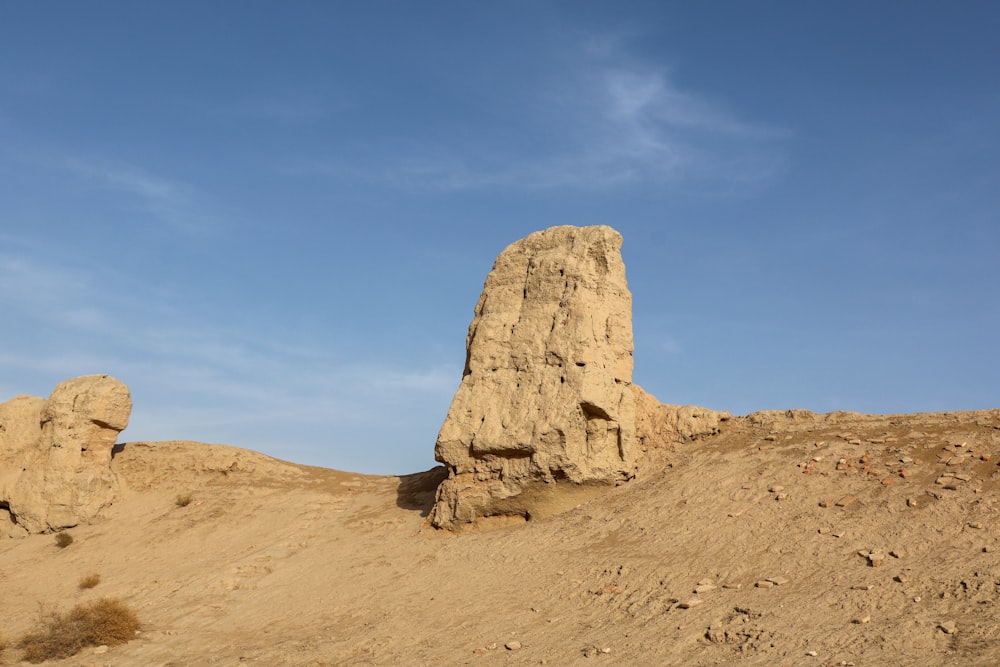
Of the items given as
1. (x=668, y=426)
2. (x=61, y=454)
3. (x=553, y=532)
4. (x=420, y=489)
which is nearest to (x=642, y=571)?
(x=553, y=532)

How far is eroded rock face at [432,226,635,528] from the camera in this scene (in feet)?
43.3

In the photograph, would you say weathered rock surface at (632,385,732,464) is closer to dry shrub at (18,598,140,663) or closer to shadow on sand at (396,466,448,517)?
shadow on sand at (396,466,448,517)

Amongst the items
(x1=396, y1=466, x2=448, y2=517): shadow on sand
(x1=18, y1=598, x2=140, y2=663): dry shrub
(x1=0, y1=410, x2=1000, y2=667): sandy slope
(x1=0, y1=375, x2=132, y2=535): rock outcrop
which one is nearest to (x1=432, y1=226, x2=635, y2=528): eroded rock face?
(x1=0, y1=410, x2=1000, y2=667): sandy slope

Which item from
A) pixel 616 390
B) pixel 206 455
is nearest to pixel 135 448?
pixel 206 455

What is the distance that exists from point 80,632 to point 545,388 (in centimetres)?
746

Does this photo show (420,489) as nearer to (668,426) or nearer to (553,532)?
(553,532)

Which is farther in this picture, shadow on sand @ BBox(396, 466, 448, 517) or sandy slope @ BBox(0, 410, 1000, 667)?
shadow on sand @ BBox(396, 466, 448, 517)

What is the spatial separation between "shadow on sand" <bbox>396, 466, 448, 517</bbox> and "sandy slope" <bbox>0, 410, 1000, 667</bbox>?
10cm

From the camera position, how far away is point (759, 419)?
1394 centimetres

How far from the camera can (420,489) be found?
54.4 feet

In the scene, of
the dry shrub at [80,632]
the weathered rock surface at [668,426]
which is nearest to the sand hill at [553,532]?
the weathered rock surface at [668,426]

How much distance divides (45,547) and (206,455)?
3805 millimetres

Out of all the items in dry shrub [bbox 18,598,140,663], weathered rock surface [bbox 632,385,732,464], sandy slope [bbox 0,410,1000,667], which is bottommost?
dry shrub [bbox 18,598,140,663]

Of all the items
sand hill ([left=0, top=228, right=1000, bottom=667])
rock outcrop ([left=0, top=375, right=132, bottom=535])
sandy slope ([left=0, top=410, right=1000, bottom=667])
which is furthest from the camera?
rock outcrop ([left=0, top=375, right=132, bottom=535])
